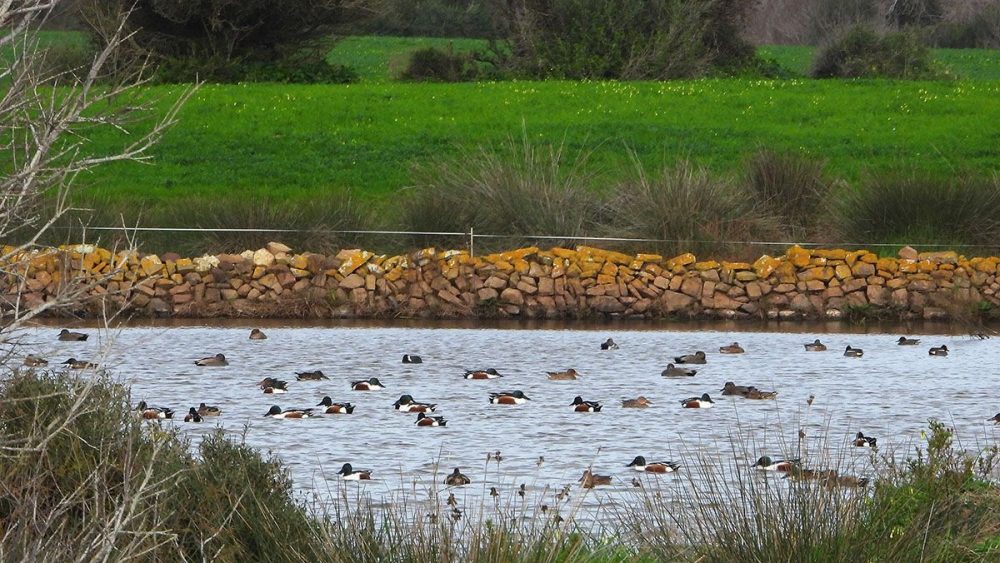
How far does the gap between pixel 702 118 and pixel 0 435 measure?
26162 mm

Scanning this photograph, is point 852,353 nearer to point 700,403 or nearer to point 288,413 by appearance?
point 700,403

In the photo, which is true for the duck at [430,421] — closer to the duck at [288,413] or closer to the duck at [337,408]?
the duck at [337,408]

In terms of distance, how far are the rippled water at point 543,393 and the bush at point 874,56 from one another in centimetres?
2352

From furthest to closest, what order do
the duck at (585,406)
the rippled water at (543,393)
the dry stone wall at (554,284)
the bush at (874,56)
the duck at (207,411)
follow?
the bush at (874,56)
the dry stone wall at (554,284)
the duck at (585,406)
the duck at (207,411)
the rippled water at (543,393)

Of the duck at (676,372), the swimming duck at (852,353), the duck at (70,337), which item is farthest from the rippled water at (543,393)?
the duck at (70,337)

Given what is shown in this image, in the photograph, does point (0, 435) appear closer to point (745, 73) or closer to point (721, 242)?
point (721, 242)

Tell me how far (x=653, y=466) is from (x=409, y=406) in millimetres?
3399

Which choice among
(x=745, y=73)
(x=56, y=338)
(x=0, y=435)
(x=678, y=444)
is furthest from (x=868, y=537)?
(x=745, y=73)

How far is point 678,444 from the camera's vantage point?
11.4m

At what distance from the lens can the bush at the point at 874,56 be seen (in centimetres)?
4103

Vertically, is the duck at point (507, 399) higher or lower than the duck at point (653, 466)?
higher

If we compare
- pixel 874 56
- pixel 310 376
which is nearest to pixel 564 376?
pixel 310 376

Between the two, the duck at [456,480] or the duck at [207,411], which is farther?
the duck at [207,411]

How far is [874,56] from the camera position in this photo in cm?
4156
